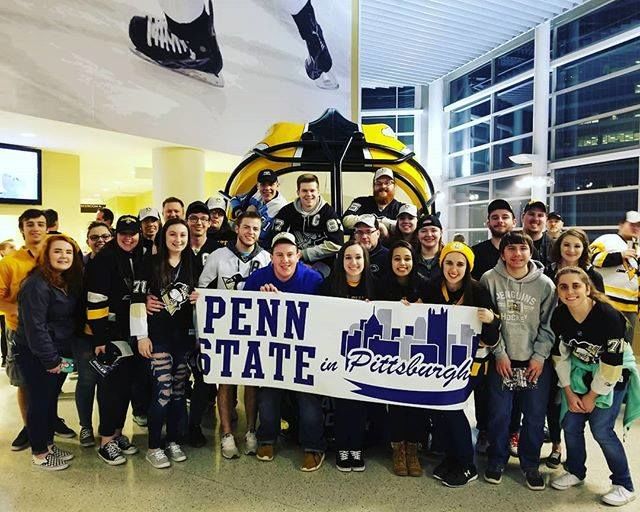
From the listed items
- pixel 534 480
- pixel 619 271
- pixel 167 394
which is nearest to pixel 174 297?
pixel 167 394

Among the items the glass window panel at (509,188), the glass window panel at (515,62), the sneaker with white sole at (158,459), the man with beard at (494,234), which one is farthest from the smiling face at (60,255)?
the glass window panel at (515,62)

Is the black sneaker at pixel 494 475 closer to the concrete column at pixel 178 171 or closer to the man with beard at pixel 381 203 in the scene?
the man with beard at pixel 381 203

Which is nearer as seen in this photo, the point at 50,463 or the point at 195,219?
the point at 50,463

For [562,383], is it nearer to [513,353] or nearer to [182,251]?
[513,353]

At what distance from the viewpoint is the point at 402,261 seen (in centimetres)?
269

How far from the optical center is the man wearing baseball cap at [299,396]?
2.76m

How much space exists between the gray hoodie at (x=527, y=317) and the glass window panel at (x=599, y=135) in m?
6.65

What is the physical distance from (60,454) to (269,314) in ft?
4.69

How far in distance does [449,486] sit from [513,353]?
2.50 ft

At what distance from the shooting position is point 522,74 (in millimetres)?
10000

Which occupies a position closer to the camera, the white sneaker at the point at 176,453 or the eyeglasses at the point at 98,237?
the white sneaker at the point at 176,453

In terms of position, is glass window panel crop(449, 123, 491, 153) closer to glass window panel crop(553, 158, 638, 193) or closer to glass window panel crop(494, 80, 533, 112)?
glass window panel crop(494, 80, 533, 112)

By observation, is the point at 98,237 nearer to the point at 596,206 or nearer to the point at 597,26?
the point at 596,206

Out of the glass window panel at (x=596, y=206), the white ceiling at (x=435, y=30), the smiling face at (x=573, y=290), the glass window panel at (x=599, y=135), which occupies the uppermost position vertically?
the white ceiling at (x=435, y=30)
